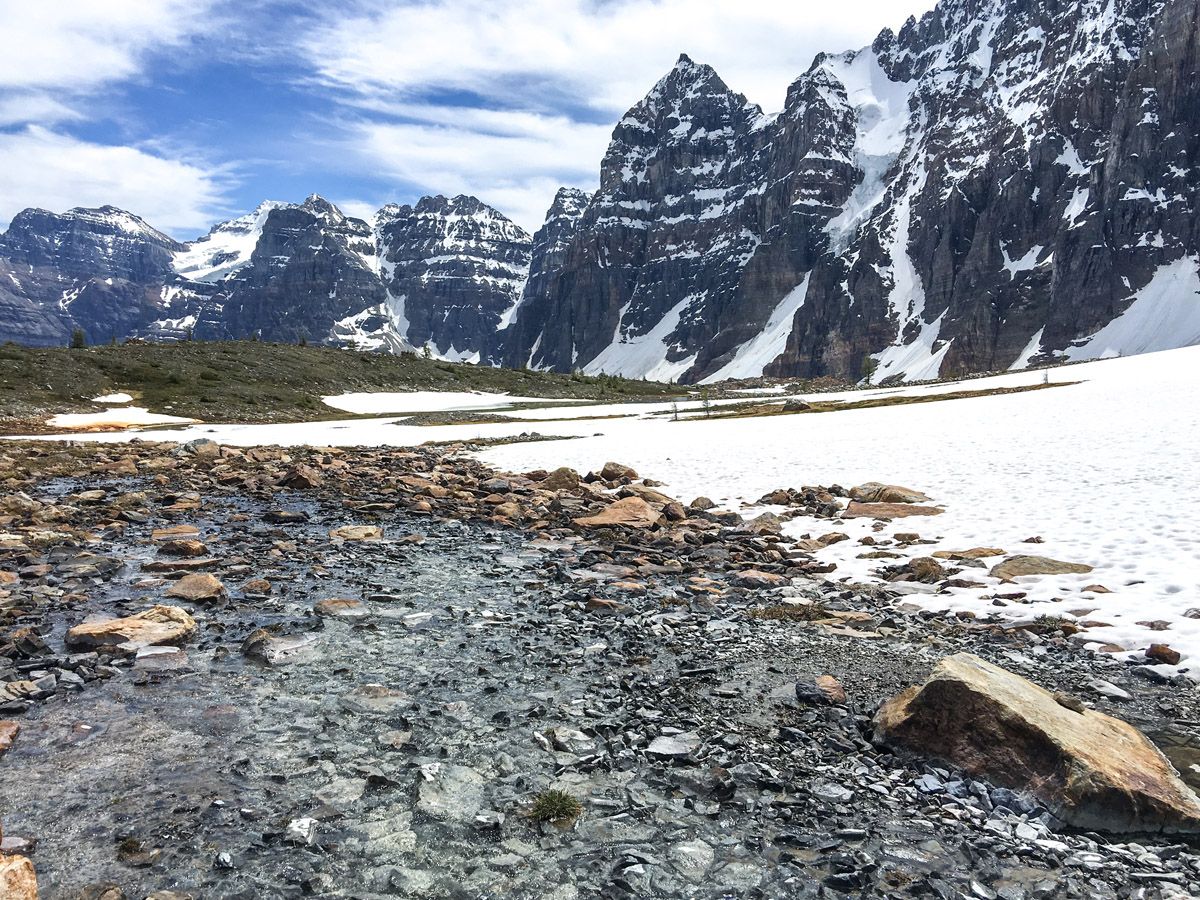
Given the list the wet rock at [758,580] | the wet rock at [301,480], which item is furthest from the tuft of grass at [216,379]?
the wet rock at [758,580]

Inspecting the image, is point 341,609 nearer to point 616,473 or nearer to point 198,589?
point 198,589

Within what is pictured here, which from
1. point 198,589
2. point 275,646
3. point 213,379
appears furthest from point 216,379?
point 275,646

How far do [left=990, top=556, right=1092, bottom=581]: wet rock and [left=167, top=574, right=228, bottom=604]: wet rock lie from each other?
13.8 m

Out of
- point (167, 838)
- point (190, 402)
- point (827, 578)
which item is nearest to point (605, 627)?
point (827, 578)

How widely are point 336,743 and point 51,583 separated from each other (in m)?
8.86

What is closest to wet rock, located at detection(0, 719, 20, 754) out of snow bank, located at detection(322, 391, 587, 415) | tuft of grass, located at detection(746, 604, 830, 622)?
tuft of grass, located at detection(746, 604, 830, 622)

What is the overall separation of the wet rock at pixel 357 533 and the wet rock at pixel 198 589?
473 centimetres

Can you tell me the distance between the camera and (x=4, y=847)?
5688mm

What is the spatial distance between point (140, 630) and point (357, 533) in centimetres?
753

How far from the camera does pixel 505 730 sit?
8.05 metres

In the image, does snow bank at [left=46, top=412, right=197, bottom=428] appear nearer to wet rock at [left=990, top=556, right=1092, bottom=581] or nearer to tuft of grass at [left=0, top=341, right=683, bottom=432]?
tuft of grass at [left=0, top=341, right=683, bottom=432]

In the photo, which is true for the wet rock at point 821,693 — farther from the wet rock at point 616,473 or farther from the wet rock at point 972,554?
the wet rock at point 616,473

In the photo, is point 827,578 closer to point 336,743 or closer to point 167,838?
point 336,743

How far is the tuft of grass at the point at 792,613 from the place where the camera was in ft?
38.7
